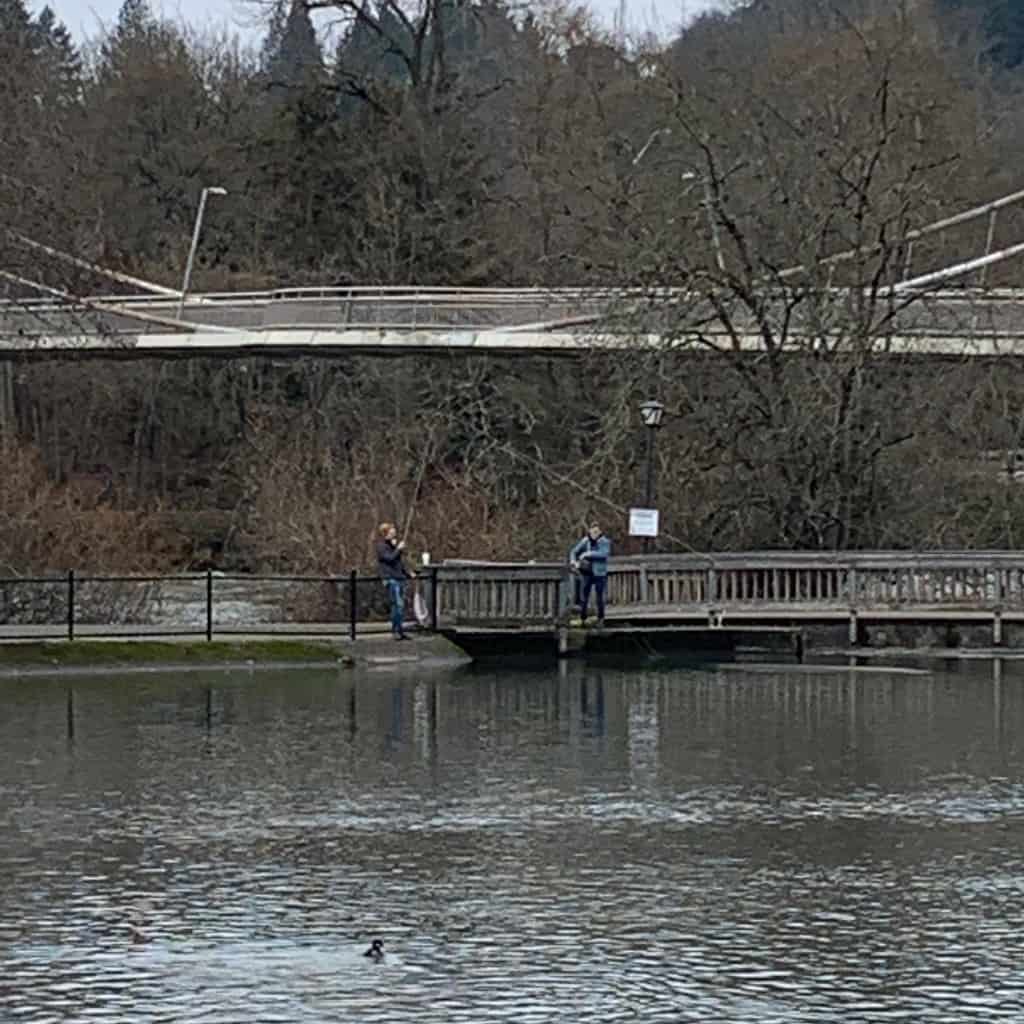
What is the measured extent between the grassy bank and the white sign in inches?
302

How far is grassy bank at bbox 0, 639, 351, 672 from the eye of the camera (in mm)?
31812

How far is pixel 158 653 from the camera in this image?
32.7 meters

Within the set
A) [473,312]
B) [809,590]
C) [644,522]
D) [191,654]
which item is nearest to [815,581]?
[809,590]

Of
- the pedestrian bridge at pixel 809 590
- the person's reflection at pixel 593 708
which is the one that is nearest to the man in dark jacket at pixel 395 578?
the pedestrian bridge at pixel 809 590

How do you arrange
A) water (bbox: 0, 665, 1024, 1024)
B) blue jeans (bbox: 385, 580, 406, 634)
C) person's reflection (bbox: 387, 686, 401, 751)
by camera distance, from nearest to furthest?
water (bbox: 0, 665, 1024, 1024) → person's reflection (bbox: 387, 686, 401, 751) → blue jeans (bbox: 385, 580, 406, 634)

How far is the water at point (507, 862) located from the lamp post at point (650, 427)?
1198 centimetres

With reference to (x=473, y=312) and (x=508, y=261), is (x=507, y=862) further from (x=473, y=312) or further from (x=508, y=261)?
(x=508, y=261)

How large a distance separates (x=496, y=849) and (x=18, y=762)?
22.1 feet

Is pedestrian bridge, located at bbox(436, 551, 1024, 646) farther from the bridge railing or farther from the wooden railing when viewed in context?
the bridge railing

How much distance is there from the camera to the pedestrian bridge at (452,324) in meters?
43.4

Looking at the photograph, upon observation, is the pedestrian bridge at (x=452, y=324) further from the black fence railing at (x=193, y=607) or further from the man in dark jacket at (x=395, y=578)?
the man in dark jacket at (x=395, y=578)

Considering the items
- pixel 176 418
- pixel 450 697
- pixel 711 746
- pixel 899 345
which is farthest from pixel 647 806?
pixel 176 418

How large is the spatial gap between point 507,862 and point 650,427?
24335mm

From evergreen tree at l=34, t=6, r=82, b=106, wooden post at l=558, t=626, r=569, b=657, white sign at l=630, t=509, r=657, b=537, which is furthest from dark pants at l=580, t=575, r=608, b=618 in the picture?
evergreen tree at l=34, t=6, r=82, b=106
